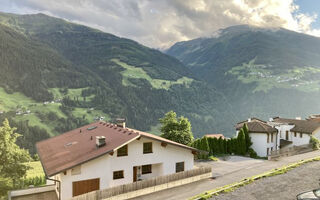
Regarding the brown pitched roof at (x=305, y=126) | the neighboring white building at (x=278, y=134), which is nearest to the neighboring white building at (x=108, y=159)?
the neighboring white building at (x=278, y=134)

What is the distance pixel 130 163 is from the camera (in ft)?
83.9

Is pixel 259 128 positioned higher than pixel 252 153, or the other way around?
pixel 259 128

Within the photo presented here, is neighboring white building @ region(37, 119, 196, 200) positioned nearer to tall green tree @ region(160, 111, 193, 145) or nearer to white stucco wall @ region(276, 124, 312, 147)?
tall green tree @ region(160, 111, 193, 145)

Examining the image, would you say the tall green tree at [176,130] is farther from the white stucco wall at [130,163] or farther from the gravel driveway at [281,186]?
the gravel driveway at [281,186]

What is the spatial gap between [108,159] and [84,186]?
10.5 feet

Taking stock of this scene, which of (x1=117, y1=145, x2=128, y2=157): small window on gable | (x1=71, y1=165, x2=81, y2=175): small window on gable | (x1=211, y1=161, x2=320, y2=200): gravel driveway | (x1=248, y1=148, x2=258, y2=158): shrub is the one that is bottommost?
(x1=248, y1=148, x2=258, y2=158): shrub

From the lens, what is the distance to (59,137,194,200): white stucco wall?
22.1 meters

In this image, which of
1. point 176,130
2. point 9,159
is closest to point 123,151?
point 176,130

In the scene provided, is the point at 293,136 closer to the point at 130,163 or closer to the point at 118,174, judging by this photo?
the point at 130,163

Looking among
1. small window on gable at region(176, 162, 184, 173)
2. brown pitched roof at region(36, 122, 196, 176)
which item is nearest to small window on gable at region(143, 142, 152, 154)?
brown pitched roof at region(36, 122, 196, 176)

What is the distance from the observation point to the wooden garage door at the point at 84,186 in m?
21.9

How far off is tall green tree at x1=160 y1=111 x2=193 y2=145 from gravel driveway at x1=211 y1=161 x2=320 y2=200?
63.4 feet

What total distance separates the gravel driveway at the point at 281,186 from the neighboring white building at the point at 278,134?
2295cm

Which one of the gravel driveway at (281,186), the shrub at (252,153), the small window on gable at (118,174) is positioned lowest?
the shrub at (252,153)
